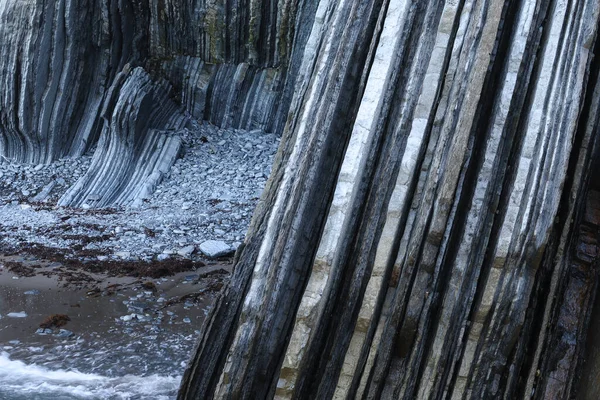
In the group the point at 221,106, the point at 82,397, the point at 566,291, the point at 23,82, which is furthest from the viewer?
the point at 221,106

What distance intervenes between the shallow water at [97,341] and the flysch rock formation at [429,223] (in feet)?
4.16

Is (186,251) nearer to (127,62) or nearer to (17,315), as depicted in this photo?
(17,315)

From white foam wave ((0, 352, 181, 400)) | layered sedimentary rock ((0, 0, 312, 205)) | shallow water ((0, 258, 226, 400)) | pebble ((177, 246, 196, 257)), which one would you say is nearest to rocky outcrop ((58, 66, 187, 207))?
layered sedimentary rock ((0, 0, 312, 205))

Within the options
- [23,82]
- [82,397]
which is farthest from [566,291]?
[23,82]

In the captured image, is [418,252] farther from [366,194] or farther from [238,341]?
[238,341]

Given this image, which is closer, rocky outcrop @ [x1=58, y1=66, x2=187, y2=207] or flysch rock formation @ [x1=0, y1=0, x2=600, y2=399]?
flysch rock formation @ [x1=0, y1=0, x2=600, y2=399]

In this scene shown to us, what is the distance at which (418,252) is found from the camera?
276cm

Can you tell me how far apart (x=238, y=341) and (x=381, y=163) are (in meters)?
1.17

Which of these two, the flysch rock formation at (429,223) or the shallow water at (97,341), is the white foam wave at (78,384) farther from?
the flysch rock formation at (429,223)

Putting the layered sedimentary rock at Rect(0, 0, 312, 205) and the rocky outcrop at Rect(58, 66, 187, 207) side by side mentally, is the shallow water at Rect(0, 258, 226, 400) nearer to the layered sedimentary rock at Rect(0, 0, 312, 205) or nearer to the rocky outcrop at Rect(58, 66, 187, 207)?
the rocky outcrop at Rect(58, 66, 187, 207)

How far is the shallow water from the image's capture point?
390 cm

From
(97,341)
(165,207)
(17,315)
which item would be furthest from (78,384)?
(165,207)

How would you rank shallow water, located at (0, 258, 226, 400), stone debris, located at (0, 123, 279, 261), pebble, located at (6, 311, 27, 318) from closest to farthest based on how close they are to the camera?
shallow water, located at (0, 258, 226, 400) < pebble, located at (6, 311, 27, 318) < stone debris, located at (0, 123, 279, 261)

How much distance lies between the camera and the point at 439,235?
274 centimetres
